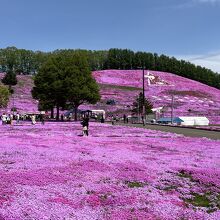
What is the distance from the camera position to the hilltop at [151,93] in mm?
114500

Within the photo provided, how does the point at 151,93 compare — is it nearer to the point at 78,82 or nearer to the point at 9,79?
the point at 9,79

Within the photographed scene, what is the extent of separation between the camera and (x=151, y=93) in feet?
482

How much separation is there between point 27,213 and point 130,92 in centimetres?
13590

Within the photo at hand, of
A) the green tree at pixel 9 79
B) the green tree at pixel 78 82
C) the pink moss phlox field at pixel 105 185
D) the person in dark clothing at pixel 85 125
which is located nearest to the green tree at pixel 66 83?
the green tree at pixel 78 82

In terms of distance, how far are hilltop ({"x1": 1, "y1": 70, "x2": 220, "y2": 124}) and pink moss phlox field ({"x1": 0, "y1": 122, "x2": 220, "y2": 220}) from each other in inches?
2948

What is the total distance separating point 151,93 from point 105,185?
439 ft

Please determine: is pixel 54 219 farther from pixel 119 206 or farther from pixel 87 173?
pixel 87 173

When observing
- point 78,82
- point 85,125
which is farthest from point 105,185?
point 78,82

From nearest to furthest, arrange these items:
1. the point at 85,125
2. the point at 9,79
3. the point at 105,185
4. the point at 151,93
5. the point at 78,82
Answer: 1. the point at 105,185
2. the point at 85,125
3. the point at 78,82
4. the point at 9,79
5. the point at 151,93

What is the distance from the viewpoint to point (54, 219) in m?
10.0

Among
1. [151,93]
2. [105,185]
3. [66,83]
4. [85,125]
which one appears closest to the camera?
[105,185]

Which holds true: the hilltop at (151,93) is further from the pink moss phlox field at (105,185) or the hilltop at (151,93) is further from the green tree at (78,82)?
the pink moss phlox field at (105,185)

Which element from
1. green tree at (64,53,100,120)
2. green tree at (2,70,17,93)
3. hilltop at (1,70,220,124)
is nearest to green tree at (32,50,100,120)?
green tree at (64,53,100,120)

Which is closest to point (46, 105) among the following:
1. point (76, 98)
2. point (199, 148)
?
point (76, 98)
